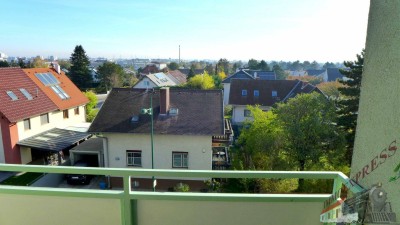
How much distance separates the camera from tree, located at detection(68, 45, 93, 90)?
42562mm

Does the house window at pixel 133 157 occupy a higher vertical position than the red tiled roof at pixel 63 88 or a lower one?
lower

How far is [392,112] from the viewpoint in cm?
173

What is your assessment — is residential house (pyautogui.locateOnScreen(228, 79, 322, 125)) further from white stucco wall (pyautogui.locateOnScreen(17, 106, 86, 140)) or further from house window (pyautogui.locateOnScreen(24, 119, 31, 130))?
house window (pyautogui.locateOnScreen(24, 119, 31, 130))

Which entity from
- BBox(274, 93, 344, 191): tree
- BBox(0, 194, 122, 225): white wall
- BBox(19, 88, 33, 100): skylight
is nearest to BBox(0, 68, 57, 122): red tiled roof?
BBox(19, 88, 33, 100): skylight

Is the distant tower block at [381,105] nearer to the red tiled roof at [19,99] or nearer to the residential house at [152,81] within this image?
the red tiled roof at [19,99]

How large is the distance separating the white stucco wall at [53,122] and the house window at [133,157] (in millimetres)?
6388

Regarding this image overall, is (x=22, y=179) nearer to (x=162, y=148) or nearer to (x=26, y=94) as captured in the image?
(x=26, y=94)

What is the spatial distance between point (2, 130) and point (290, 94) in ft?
78.1

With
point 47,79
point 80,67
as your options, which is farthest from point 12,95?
point 80,67

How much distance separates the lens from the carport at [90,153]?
50.4ft

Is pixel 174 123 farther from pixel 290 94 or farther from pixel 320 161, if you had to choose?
pixel 290 94

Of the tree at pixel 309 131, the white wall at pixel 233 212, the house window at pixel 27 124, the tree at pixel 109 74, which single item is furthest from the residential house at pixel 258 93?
the white wall at pixel 233 212

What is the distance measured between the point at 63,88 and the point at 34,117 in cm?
511

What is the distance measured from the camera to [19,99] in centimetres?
1642
